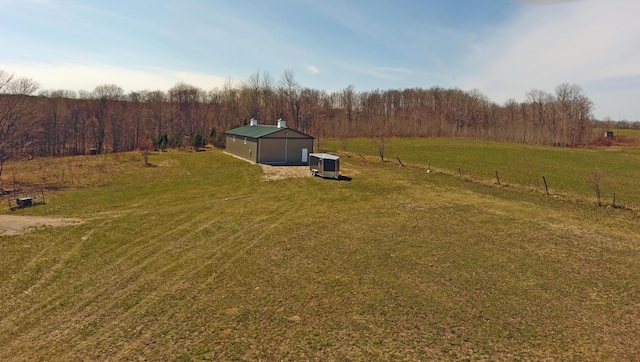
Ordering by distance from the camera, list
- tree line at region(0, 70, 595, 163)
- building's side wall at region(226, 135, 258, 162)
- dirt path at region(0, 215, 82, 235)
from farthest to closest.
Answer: tree line at region(0, 70, 595, 163), building's side wall at region(226, 135, 258, 162), dirt path at region(0, 215, 82, 235)

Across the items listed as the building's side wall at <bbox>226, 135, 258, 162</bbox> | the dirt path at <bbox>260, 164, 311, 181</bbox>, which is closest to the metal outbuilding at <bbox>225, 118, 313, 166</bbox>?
the building's side wall at <bbox>226, 135, 258, 162</bbox>

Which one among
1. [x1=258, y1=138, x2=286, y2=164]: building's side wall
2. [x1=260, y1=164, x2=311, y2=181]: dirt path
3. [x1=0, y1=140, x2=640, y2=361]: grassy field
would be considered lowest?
[x1=0, y1=140, x2=640, y2=361]: grassy field

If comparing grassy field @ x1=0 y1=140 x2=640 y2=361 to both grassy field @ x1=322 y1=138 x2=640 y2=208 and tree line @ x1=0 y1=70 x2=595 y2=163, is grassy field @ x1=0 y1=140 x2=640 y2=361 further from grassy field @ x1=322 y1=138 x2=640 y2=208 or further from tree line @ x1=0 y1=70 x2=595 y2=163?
tree line @ x1=0 y1=70 x2=595 y2=163

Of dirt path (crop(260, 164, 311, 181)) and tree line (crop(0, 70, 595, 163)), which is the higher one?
tree line (crop(0, 70, 595, 163))

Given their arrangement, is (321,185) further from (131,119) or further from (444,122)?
(444,122)

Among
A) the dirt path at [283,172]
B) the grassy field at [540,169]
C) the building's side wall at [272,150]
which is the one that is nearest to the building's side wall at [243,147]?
the building's side wall at [272,150]

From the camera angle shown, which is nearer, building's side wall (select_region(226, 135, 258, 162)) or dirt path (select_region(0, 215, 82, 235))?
dirt path (select_region(0, 215, 82, 235))

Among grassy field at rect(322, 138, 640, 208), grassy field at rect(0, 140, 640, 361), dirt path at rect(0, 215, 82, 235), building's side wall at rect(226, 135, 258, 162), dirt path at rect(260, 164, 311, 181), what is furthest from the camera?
building's side wall at rect(226, 135, 258, 162)

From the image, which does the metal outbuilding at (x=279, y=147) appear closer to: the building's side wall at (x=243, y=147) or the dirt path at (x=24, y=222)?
the building's side wall at (x=243, y=147)
